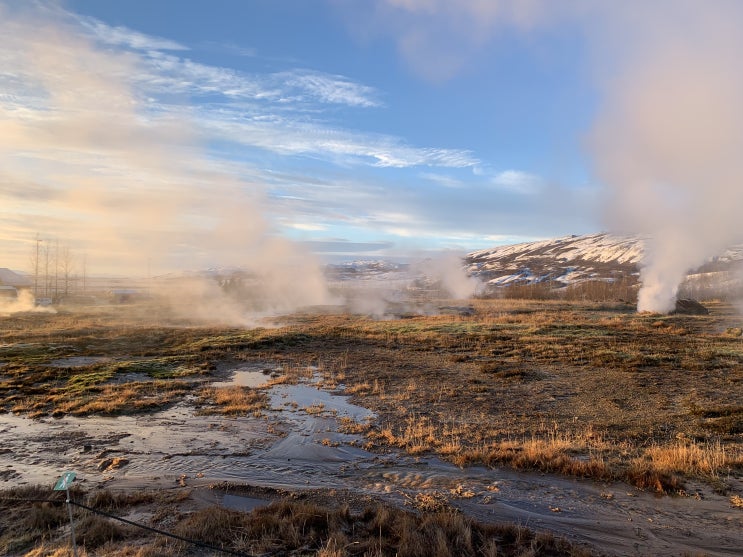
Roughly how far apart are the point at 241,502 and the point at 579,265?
170 m

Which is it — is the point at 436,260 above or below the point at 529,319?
above

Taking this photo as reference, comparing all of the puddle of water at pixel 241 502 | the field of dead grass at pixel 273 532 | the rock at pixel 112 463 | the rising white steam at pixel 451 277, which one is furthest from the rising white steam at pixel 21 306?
the rising white steam at pixel 451 277

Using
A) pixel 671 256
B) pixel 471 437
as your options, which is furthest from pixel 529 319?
pixel 471 437

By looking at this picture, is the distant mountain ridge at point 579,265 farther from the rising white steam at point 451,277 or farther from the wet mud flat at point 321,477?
the wet mud flat at point 321,477

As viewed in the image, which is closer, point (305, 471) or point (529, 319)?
point (305, 471)

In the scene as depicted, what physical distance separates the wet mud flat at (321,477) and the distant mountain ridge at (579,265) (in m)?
118

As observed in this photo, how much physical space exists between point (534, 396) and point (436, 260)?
3585 inches

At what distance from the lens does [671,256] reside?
49688 millimetres

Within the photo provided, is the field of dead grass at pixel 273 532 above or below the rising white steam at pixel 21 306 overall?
above

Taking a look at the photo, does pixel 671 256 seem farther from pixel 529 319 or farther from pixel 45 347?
pixel 45 347

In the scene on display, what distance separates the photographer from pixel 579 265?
524 ft

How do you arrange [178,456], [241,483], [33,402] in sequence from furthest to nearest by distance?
[33,402], [178,456], [241,483]

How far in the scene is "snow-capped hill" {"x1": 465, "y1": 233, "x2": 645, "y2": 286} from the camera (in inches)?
5344

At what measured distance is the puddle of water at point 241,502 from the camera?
27.1ft
